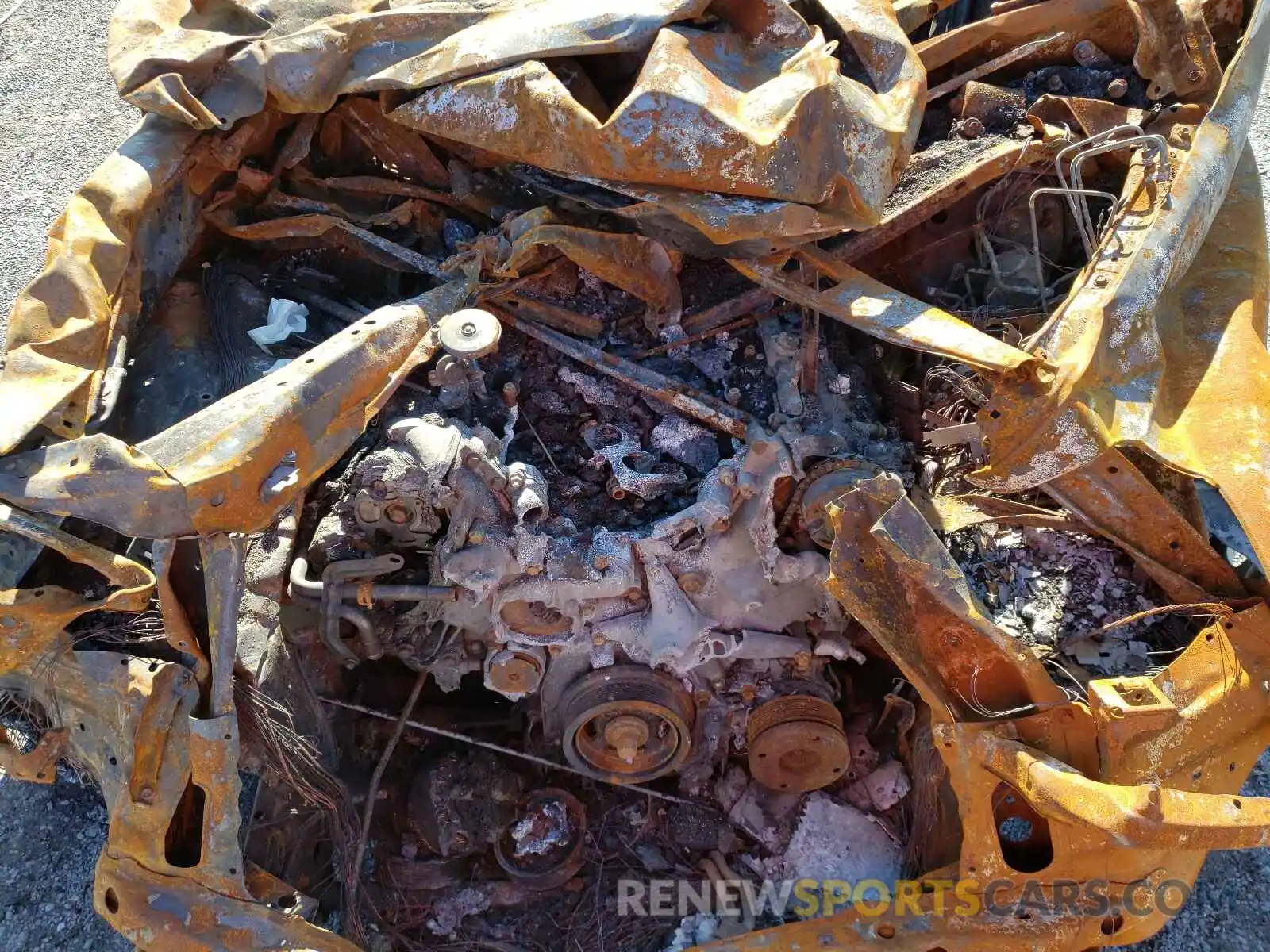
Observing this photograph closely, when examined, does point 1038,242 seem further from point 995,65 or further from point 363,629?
point 363,629

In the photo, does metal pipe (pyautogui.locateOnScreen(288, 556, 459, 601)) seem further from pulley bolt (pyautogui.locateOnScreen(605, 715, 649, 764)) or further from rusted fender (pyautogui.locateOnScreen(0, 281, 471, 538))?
pulley bolt (pyautogui.locateOnScreen(605, 715, 649, 764))

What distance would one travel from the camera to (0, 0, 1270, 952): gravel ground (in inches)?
146

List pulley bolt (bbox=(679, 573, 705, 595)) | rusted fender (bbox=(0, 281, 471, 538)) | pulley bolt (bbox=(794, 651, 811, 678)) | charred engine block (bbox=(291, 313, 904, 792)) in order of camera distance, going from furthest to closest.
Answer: pulley bolt (bbox=(794, 651, 811, 678)) < pulley bolt (bbox=(679, 573, 705, 595)) < charred engine block (bbox=(291, 313, 904, 792)) < rusted fender (bbox=(0, 281, 471, 538))

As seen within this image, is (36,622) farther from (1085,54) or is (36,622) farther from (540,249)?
(1085,54)

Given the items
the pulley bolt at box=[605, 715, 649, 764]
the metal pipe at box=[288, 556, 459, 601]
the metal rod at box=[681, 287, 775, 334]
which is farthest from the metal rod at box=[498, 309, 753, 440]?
the pulley bolt at box=[605, 715, 649, 764]

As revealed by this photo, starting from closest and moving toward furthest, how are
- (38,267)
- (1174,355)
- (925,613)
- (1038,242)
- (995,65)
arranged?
(925,613) → (1174,355) → (1038,242) → (995,65) → (38,267)

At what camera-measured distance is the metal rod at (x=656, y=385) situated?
3.46 meters

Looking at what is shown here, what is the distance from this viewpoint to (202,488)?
2.78 metres

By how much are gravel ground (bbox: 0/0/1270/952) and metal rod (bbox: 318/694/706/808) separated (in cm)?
127

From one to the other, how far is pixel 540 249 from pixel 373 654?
1.53 meters

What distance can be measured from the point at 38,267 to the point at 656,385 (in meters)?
4.26

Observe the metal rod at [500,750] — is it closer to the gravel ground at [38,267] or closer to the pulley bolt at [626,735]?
the pulley bolt at [626,735]

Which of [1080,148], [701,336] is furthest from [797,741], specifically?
Answer: [1080,148]

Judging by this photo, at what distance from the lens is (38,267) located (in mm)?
5832
